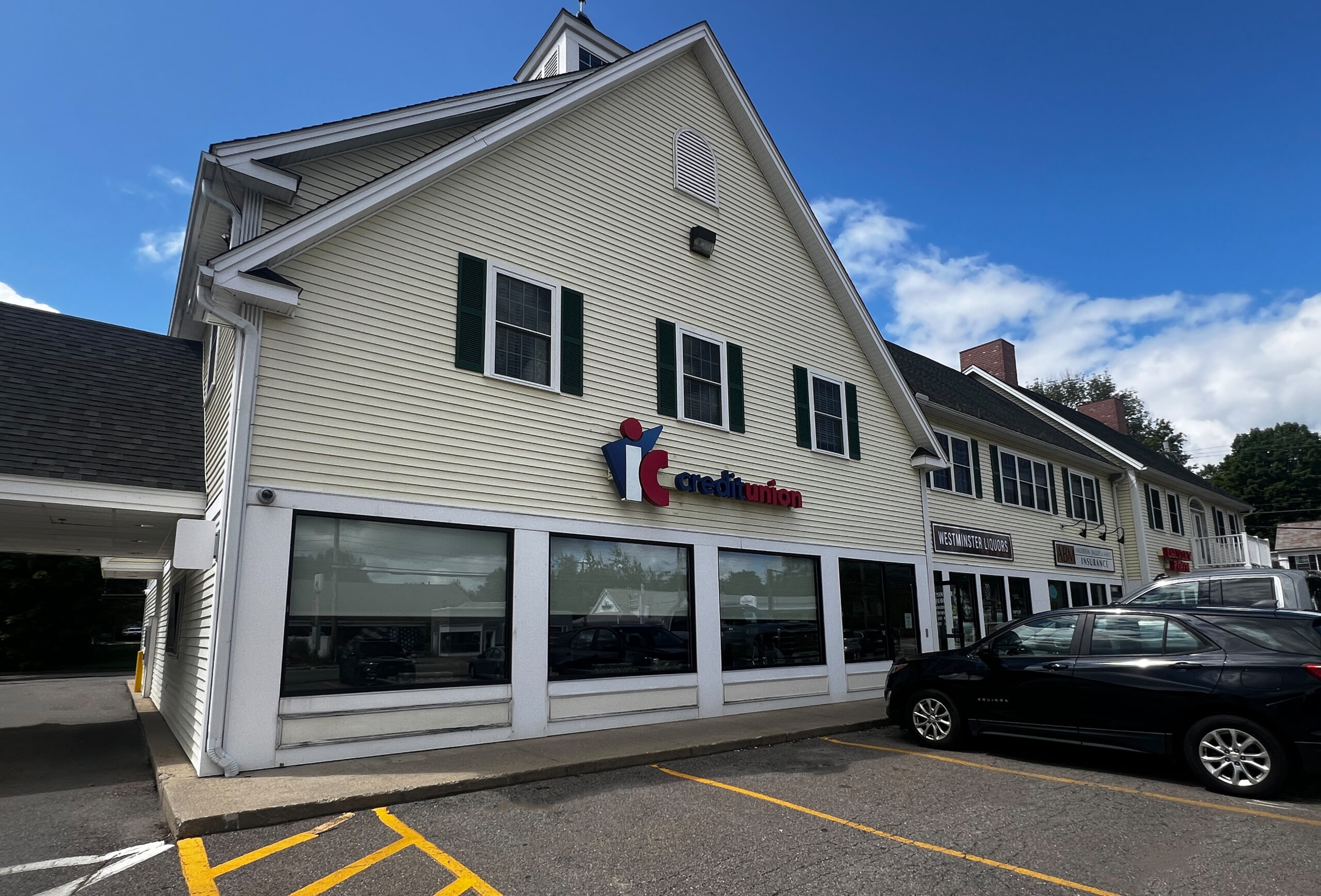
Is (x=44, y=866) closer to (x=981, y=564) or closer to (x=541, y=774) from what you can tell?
(x=541, y=774)

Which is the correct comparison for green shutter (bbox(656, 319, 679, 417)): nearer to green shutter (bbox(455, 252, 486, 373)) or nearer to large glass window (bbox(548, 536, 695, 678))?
large glass window (bbox(548, 536, 695, 678))

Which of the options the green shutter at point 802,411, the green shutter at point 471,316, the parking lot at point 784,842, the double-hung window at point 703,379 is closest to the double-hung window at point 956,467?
the green shutter at point 802,411

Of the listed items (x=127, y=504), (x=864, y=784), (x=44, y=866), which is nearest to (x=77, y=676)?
(x=127, y=504)

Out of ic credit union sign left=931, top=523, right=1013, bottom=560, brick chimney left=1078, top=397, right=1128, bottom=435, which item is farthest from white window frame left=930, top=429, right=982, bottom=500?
brick chimney left=1078, top=397, right=1128, bottom=435

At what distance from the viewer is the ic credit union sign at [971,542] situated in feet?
55.8

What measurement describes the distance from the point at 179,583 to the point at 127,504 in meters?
4.51

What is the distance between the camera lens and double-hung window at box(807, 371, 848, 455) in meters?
14.4

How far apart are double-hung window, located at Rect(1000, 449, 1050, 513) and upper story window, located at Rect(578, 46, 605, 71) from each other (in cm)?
1352

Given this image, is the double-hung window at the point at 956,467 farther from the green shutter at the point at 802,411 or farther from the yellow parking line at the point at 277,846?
the yellow parking line at the point at 277,846

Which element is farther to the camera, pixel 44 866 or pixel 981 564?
pixel 981 564

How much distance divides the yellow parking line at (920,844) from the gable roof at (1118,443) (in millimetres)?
22600

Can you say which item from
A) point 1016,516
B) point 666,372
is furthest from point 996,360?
point 666,372

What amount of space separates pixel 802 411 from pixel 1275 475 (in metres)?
72.3

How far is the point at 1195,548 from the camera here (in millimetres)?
29828
